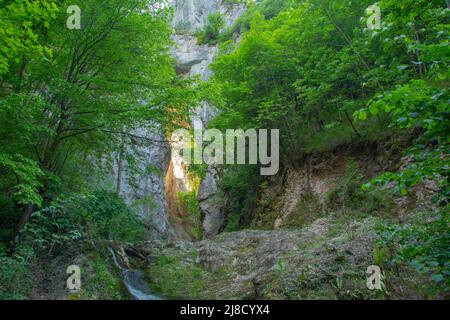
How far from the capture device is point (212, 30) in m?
34.2

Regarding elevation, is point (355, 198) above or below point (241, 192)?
below

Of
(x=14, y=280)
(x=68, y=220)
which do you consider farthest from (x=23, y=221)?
(x=14, y=280)

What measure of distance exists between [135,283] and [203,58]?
93.9 feet

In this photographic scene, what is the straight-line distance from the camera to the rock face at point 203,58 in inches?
906

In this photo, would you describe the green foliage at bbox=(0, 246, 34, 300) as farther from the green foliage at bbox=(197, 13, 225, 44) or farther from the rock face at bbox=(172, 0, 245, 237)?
the green foliage at bbox=(197, 13, 225, 44)

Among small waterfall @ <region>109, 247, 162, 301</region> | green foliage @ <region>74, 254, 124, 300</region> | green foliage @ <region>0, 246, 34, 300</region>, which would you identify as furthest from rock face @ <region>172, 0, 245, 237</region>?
green foliage @ <region>0, 246, 34, 300</region>

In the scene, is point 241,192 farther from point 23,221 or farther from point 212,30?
point 212,30

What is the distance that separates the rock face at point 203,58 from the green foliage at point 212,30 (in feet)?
2.46

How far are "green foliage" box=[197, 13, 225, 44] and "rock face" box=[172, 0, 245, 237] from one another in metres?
0.75

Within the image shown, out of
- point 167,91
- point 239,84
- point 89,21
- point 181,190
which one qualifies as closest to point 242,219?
point 239,84

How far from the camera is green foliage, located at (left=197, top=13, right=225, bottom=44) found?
3400 centimetres

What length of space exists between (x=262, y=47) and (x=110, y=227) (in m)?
8.63

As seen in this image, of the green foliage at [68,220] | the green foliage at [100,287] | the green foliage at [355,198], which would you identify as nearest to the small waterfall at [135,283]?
the green foliage at [100,287]

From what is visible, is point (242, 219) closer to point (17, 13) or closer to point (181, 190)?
point (17, 13)
